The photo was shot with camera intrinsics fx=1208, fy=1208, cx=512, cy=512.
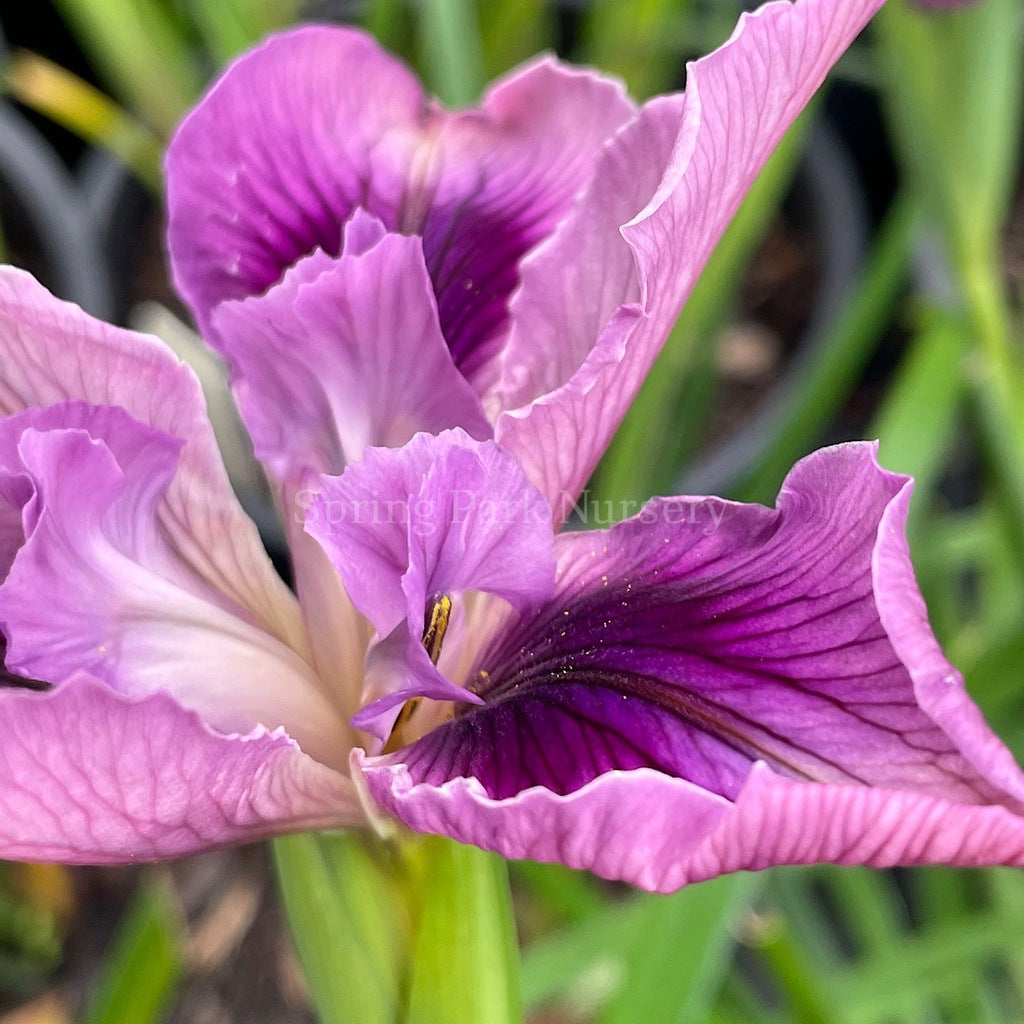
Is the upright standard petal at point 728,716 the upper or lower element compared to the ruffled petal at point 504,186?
lower

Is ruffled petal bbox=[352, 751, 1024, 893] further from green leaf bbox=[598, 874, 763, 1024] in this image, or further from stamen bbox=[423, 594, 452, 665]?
green leaf bbox=[598, 874, 763, 1024]

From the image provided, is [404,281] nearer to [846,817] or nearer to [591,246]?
[591,246]

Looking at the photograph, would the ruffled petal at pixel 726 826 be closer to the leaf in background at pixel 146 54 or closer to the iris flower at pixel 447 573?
the iris flower at pixel 447 573

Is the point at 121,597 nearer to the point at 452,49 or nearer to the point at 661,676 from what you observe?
the point at 661,676

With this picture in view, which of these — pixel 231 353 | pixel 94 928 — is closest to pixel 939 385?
pixel 231 353

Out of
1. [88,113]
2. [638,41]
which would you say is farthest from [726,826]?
[88,113]

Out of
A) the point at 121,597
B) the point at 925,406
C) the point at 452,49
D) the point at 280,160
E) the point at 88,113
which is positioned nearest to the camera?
the point at 121,597

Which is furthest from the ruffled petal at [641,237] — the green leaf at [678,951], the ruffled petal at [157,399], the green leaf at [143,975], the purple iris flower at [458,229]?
the green leaf at [143,975]
